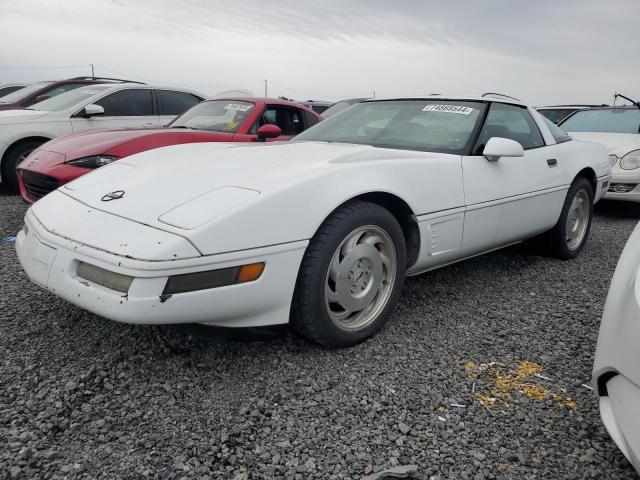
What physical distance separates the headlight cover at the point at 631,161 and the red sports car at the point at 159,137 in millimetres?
3585

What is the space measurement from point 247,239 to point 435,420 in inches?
38.0

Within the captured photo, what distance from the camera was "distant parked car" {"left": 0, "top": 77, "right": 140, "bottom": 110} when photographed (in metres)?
7.35

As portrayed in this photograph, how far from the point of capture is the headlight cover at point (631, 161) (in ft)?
19.0

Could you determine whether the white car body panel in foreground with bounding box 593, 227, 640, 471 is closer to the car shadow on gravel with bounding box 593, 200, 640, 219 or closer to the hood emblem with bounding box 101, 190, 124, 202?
the hood emblem with bounding box 101, 190, 124, 202

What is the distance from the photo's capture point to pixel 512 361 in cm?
237

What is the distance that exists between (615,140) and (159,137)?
5.23 metres

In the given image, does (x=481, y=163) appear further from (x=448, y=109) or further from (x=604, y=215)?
(x=604, y=215)

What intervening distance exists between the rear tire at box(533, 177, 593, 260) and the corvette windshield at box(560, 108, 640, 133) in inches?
124

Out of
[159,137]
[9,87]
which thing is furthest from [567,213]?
[9,87]

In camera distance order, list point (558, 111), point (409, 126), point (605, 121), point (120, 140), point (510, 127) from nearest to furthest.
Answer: point (409, 126)
point (510, 127)
point (120, 140)
point (605, 121)
point (558, 111)

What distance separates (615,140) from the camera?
6.21m

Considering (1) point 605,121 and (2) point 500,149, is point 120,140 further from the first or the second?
(1) point 605,121

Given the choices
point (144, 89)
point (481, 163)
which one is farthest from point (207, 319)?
point (144, 89)

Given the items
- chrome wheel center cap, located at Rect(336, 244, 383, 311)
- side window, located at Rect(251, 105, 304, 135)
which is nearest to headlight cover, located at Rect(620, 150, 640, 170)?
side window, located at Rect(251, 105, 304, 135)
